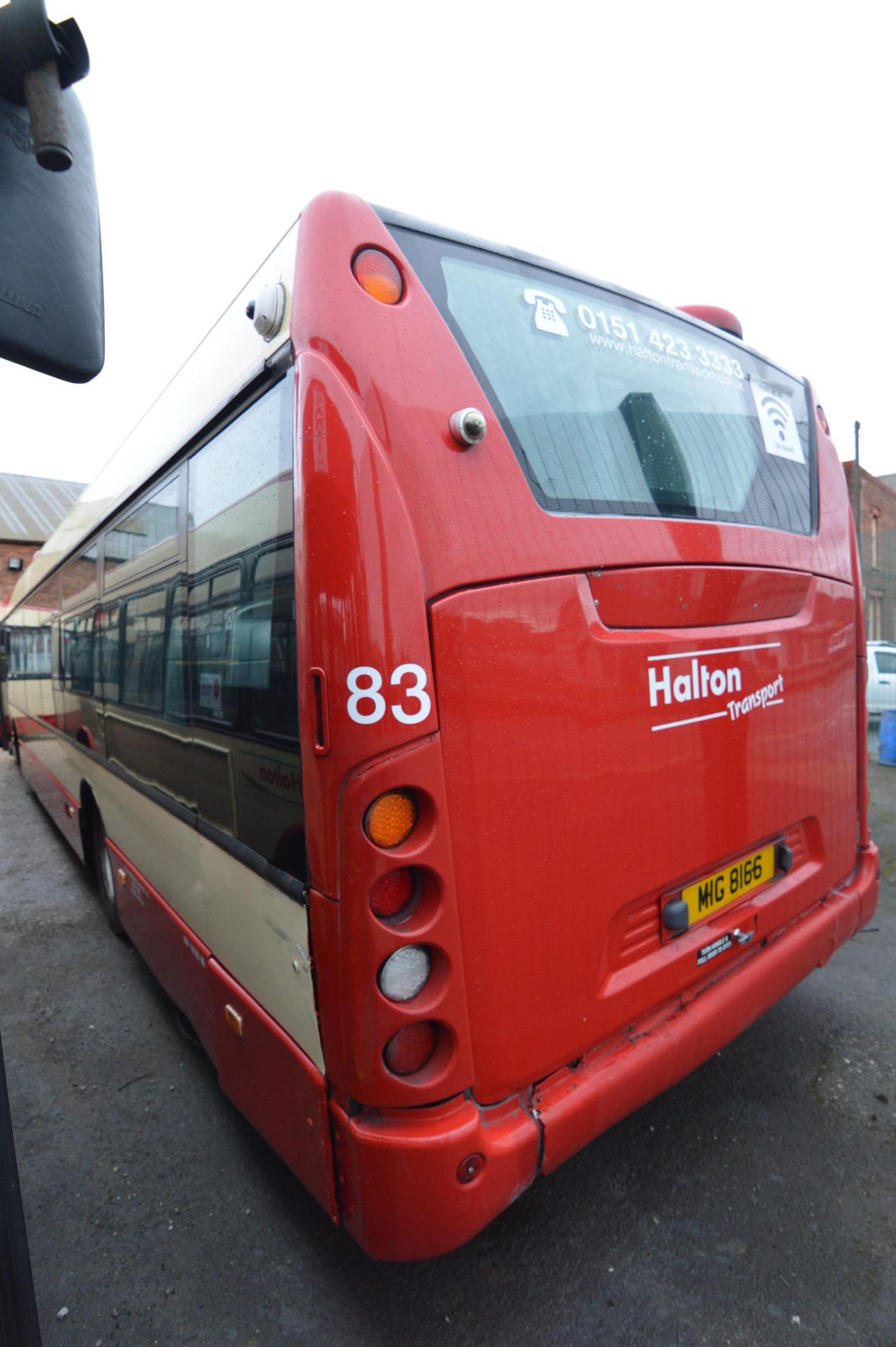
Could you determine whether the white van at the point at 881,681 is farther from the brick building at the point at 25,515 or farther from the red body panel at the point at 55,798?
the brick building at the point at 25,515

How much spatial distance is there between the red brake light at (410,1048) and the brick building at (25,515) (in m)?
39.5

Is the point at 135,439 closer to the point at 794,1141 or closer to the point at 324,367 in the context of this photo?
the point at 324,367

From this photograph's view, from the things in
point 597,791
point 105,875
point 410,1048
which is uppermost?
point 597,791

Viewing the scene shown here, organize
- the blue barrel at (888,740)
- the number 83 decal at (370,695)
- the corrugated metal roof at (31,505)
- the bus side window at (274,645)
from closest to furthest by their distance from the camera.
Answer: the number 83 decal at (370,695)
the bus side window at (274,645)
the blue barrel at (888,740)
the corrugated metal roof at (31,505)

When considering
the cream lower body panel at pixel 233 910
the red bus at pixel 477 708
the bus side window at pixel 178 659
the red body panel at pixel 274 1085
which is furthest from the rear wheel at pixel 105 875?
the red body panel at pixel 274 1085

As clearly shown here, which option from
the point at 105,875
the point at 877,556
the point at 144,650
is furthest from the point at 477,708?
the point at 877,556

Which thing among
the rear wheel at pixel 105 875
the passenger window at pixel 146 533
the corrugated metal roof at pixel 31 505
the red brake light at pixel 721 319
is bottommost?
the rear wheel at pixel 105 875

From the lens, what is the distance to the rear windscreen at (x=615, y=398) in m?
1.95

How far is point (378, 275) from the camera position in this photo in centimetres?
177

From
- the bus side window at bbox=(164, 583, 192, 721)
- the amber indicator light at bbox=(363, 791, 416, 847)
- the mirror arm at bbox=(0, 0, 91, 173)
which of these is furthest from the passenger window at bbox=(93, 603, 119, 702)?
the mirror arm at bbox=(0, 0, 91, 173)

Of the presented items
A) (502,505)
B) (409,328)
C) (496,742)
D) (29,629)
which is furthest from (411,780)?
(29,629)

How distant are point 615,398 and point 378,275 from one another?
86 centimetres

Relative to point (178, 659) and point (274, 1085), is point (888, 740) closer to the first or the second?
point (178, 659)

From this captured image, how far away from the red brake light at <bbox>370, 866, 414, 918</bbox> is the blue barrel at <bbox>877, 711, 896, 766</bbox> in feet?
31.7
